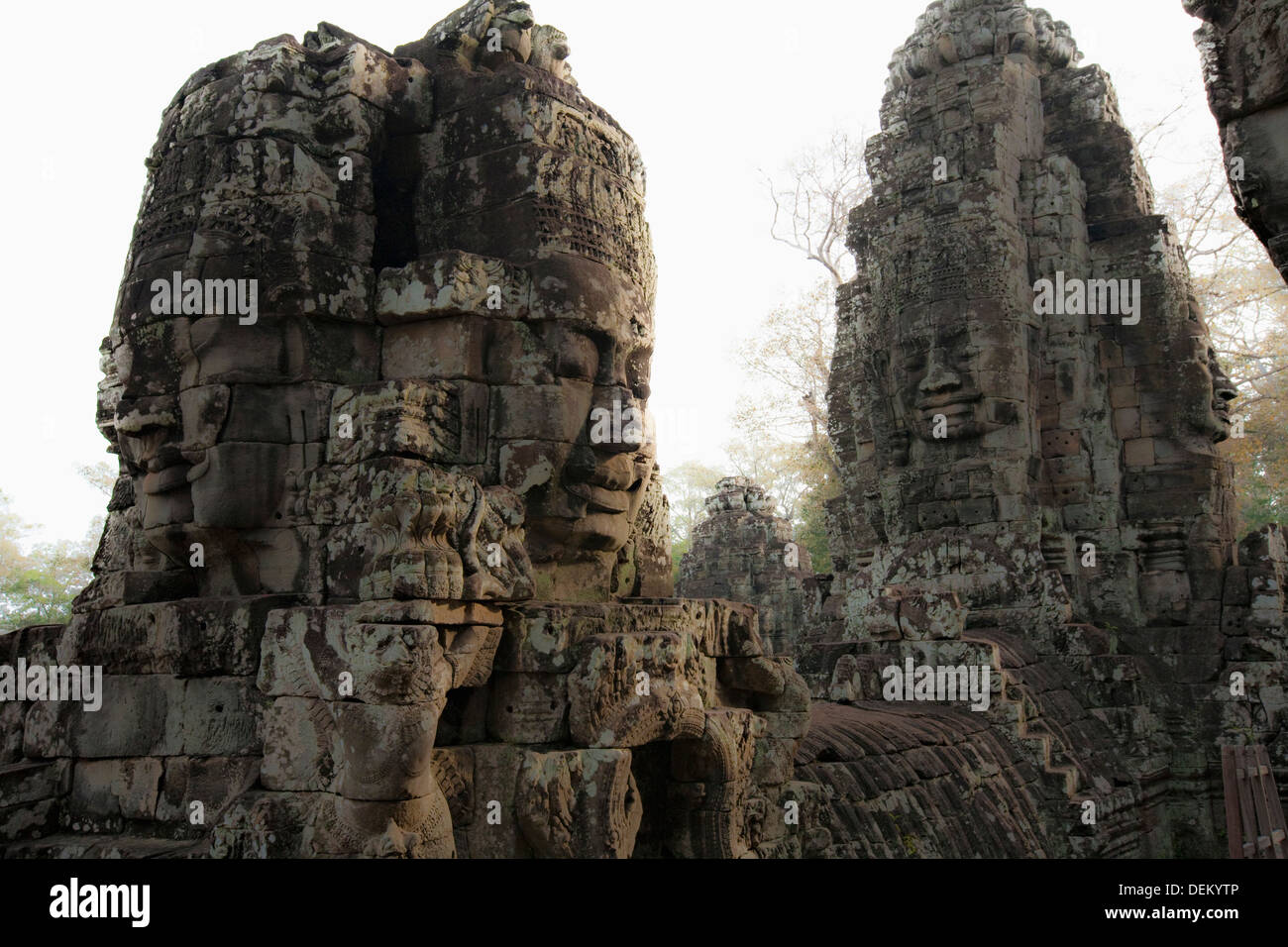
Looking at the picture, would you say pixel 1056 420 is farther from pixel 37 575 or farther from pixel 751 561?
pixel 37 575

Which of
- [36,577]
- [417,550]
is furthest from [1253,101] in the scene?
[36,577]

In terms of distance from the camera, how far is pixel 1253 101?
3.33m

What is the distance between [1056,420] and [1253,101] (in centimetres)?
919

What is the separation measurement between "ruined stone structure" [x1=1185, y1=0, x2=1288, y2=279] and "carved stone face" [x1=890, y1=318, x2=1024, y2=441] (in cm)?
782

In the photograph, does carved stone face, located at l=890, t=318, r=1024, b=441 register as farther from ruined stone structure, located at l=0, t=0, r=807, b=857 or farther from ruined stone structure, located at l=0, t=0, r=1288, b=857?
ruined stone structure, located at l=0, t=0, r=807, b=857

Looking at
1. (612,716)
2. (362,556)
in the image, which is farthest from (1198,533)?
(362,556)

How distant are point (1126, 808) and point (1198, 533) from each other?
327 centimetres

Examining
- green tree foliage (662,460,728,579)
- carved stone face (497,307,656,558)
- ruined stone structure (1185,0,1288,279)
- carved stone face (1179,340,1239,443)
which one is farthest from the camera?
green tree foliage (662,460,728,579)

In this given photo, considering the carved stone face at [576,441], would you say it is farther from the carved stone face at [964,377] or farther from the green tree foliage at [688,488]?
the green tree foliage at [688,488]

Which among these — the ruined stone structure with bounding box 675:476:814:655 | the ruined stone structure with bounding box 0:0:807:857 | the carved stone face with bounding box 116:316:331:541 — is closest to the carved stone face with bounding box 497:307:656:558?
the ruined stone structure with bounding box 0:0:807:857

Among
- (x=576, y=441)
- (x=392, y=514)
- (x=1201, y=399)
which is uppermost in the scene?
(x=1201, y=399)

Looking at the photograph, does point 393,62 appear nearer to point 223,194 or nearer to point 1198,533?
point 223,194

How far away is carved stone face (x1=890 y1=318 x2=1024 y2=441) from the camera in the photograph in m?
11.2

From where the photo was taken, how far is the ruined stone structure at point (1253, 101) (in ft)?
10.7
